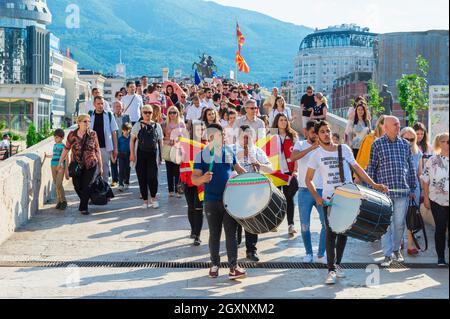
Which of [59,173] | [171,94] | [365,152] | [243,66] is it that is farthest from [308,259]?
[243,66]

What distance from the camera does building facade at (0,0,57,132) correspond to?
13988 cm

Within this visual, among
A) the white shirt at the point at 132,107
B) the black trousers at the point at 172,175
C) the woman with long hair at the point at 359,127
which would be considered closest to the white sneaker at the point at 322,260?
the woman with long hair at the point at 359,127

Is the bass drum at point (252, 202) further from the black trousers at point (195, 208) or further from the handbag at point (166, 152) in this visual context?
the handbag at point (166, 152)

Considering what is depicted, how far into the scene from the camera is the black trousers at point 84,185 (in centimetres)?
1247

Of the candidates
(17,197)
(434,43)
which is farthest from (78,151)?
(434,43)

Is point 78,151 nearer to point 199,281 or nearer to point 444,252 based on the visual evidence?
point 199,281

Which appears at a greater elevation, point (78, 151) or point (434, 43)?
point (434, 43)

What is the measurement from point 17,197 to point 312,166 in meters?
4.64

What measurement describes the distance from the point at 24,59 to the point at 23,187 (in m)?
140

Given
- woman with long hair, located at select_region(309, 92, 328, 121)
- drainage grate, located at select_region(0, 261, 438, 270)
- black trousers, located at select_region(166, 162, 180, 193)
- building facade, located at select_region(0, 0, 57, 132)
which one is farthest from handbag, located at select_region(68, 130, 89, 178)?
building facade, located at select_region(0, 0, 57, 132)

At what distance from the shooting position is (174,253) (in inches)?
385

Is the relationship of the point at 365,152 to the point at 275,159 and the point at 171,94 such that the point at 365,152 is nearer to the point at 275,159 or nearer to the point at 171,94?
the point at 275,159
